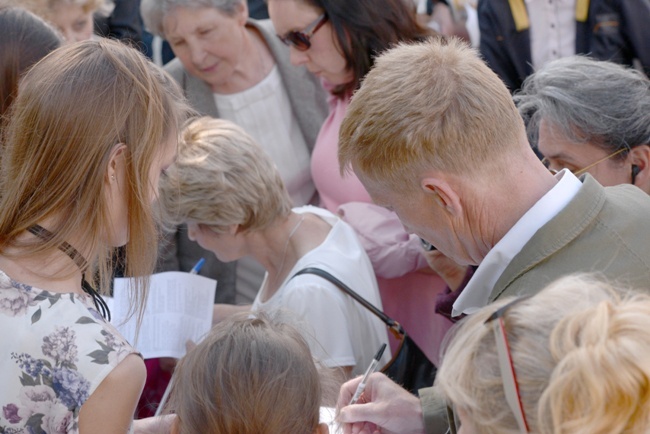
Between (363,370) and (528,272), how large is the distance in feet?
4.12

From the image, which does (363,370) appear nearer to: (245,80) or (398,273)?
(398,273)

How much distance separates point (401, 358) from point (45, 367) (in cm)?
135

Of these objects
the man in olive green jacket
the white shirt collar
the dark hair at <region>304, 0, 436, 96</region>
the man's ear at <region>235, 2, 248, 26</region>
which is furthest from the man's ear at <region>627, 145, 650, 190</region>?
the man's ear at <region>235, 2, 248, 26</region>

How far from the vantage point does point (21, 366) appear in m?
1.71

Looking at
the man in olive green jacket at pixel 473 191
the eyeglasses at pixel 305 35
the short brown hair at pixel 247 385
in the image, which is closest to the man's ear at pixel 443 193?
the man in olive green jacket at pixel 473 191

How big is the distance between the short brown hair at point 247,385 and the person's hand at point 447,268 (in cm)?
119

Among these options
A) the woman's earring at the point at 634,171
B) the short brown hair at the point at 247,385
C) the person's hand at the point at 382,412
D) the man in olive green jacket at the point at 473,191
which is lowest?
the person's hand at the point at 382,412

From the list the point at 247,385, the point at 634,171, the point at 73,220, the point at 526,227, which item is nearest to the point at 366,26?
the point at 634,171

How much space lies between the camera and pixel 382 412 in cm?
199

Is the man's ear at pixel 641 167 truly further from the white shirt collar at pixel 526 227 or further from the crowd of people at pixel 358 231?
the white shirt collar at pixel 526 227

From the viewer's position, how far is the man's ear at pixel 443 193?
1863mm

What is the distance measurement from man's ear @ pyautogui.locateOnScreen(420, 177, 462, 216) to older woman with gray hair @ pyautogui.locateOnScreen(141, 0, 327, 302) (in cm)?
202

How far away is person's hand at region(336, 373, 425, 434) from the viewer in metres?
1.98

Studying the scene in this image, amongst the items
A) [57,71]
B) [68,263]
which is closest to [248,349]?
[68,263]
